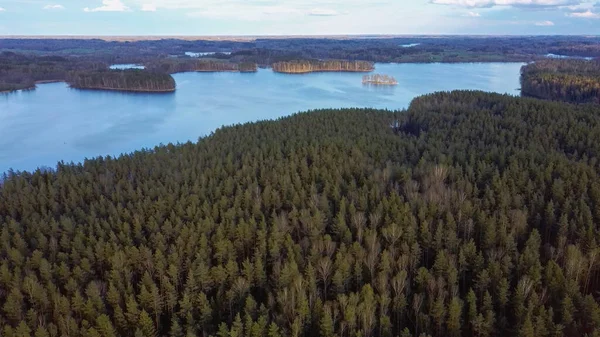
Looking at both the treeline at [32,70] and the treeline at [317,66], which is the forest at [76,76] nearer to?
the treeline at [32,70]

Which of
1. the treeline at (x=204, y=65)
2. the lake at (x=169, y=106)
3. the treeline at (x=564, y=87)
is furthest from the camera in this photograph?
the treeline at (x=204, y=65)

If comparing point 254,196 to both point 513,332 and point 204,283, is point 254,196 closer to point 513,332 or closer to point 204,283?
point 204,283

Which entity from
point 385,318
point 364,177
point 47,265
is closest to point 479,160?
point 364,177

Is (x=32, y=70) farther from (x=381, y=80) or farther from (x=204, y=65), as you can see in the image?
(x=381, y=80)

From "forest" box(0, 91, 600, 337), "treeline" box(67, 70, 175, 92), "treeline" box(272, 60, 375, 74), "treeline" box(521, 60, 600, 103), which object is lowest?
"forest" box(0, 91, 600, 337)

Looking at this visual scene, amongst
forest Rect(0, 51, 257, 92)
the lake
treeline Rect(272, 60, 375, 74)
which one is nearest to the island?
the lake

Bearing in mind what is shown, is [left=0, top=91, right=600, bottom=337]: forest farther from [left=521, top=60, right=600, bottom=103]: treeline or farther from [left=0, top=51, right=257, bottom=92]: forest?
[left=0, top=51, right=257, bottom=92]: forest

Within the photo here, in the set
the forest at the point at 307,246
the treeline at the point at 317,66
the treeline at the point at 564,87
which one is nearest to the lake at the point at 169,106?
the treeline at the point at 564,87

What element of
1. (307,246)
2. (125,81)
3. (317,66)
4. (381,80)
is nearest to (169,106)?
(125,81)
